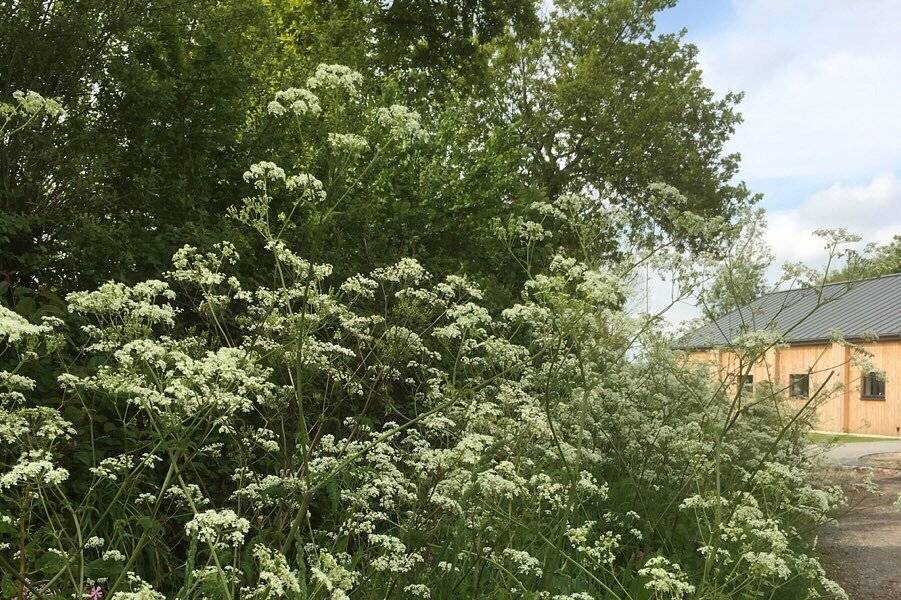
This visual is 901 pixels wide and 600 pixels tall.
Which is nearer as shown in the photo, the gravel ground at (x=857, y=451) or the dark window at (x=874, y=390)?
the gravel ground at (x=857, y=451)

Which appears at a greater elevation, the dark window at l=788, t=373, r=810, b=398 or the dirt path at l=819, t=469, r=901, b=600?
the dark window at l=788, t=373, r=810, b=398

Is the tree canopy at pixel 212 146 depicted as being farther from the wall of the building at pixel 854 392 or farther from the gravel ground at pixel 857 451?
the wall of the building at pixel 854 392

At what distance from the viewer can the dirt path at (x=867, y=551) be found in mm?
8570

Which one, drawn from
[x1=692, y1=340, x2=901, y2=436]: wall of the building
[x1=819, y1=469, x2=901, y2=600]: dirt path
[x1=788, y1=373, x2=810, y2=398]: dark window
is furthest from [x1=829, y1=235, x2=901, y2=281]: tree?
[x1=692, y1=340, x2=901, y2=436]: wall of the building

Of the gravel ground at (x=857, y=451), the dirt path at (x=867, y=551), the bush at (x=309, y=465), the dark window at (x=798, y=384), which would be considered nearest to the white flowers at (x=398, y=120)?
the bush at (x=309, y=465)

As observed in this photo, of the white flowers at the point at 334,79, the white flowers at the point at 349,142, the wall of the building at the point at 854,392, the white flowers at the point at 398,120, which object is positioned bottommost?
the wall of the building at the point at 854,392

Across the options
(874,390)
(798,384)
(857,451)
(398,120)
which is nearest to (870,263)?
(398,120)

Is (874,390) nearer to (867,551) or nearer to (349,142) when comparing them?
(867,551)

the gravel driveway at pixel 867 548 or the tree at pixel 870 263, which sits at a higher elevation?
the tree at pixel 870 263

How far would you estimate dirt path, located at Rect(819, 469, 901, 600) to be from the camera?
8.57 m

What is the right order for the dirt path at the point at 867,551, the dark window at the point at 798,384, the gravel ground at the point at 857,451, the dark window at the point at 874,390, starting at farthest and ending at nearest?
the dark window at the point at 874,390 < the gravel ground at the point at 857,451 < the dirt path at the point at 867,551 < the dark window at the point at 798,384

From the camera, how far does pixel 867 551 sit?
10.2 meters

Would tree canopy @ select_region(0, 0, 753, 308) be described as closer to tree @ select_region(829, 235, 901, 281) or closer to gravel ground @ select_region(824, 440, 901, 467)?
tree @ select_region(829, 235, 901, 281)

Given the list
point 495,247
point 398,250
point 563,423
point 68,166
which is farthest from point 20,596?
point 495,247
